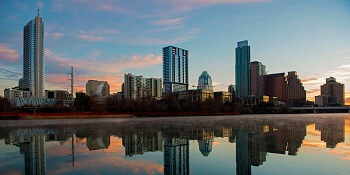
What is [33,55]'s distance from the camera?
5610 inches

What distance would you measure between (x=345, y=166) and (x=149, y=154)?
28.3 ft

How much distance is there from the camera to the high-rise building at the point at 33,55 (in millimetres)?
140500

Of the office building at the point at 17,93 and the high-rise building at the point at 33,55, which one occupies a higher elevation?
the high-rise building at the point at 33,55

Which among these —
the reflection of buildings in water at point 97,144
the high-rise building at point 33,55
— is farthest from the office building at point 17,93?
the reflection of buildings in water at point 97,144

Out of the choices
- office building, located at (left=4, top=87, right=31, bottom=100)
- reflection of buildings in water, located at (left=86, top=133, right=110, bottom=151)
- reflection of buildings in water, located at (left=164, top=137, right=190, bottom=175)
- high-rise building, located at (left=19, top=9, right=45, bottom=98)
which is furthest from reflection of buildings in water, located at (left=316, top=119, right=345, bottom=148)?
office building, located at (left=4, top=87, right=31, bottom=100)

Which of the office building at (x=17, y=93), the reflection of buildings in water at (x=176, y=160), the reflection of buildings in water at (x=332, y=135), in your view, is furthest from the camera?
the office building at (x=17, y=93)

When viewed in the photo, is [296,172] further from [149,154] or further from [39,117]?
[39,117]

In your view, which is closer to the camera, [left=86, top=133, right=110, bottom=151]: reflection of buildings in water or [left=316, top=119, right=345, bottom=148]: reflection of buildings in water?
[left=86, top=133, right=110, bottom=151]: reflection of buildings in water

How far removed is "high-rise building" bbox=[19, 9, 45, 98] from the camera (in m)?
140

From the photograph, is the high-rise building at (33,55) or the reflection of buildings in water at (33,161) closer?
the reflection of buildings in water at (33,161)

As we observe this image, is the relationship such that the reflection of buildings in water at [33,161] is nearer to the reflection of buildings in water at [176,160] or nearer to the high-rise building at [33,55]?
the reflection of buildings in water at [176,160]

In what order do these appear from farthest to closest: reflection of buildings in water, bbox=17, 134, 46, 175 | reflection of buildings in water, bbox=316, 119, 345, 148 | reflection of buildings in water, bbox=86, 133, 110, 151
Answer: reflection of buildings in water, bbox=316, 119, 345, 148 → reflection of buildings in water, bbox=86, 133, 110, 151 → reflection of buildings in water, bbox=17, 134, 46, 175

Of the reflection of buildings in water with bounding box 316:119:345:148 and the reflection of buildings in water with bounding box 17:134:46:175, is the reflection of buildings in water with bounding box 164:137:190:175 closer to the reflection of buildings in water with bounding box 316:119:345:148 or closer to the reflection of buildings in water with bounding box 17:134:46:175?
the reflection of buildings in water with bounding box 17:134:46:175

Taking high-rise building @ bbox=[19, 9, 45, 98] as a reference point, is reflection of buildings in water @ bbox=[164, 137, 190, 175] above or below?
below
